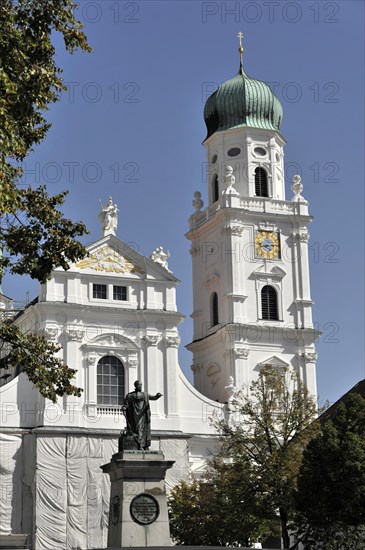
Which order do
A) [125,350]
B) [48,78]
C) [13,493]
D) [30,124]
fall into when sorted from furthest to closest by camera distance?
[125,350] → [13,493] → [30,124] → [48,78]

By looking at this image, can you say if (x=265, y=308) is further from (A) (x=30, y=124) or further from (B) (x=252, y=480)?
(A) (x=30, y=124)

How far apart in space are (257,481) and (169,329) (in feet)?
59.7

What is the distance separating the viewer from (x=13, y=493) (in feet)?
160

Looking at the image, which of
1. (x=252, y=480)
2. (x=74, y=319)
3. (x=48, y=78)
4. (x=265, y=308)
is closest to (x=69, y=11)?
(x=48, y=78)

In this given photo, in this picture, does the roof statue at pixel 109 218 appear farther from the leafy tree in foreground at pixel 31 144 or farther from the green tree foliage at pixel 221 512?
the leafy tree in foreground at pixel 31 144

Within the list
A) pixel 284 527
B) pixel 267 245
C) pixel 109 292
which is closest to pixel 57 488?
pixel 109 292

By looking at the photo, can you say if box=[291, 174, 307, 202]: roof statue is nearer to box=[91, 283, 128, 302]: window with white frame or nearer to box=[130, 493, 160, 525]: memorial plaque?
box=[91, 283, 128, 302]: window with white frame

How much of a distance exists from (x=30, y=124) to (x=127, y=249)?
3199cm

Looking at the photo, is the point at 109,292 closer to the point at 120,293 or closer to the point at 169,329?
the point at 120,293

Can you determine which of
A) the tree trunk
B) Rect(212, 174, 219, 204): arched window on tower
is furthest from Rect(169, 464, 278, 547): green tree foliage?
Rect(212, 174, 219, 204): arched window on tower

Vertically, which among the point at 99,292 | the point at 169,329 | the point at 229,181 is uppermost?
the point at 229,181

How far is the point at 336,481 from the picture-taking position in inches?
1276

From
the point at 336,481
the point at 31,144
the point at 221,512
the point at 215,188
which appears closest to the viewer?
the point at 31,144

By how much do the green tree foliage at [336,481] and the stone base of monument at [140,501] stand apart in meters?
9.34
